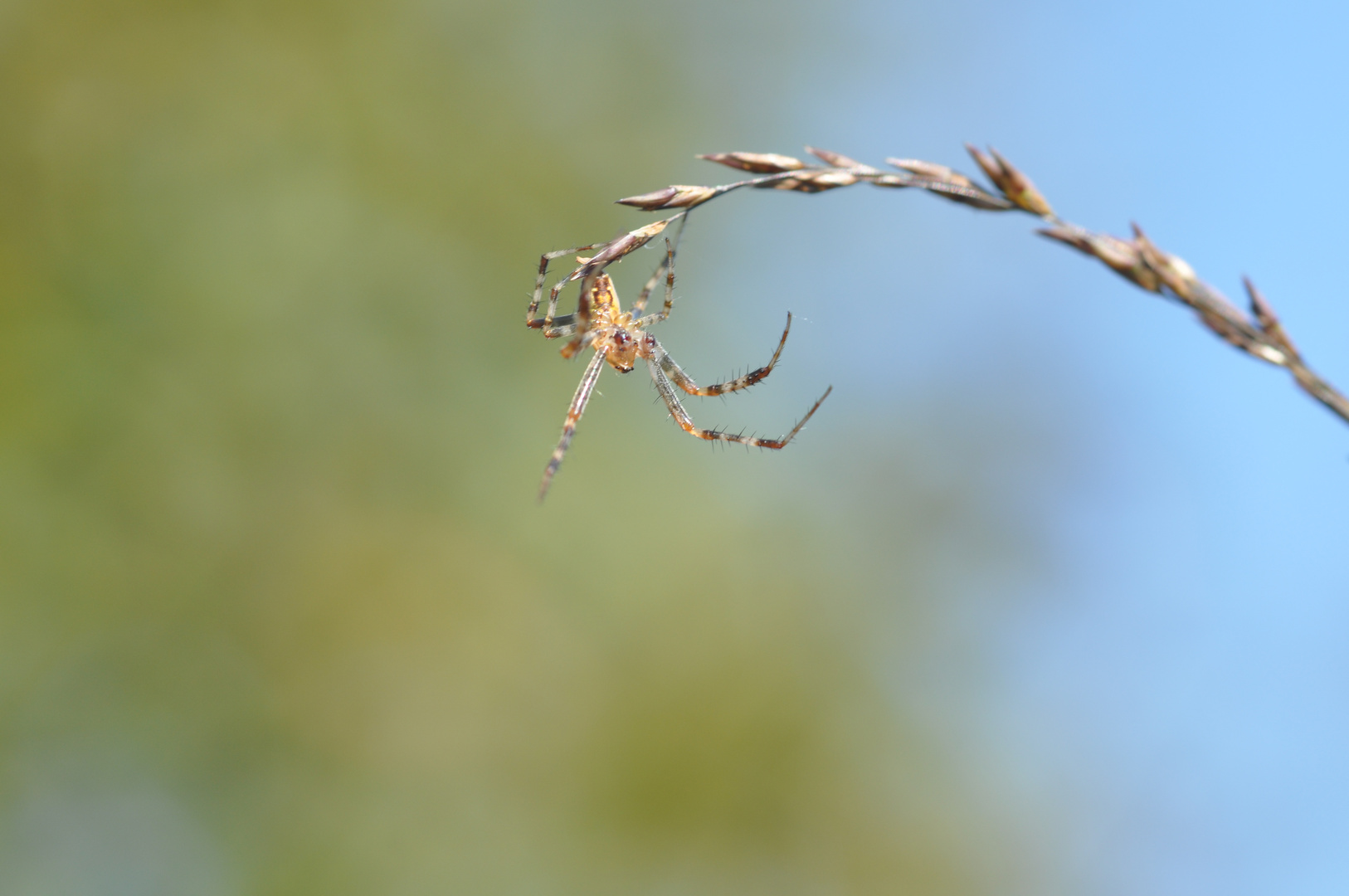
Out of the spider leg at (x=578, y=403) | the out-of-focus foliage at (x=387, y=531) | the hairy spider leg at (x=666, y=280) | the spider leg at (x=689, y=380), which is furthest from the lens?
the out-of-focus foliage at (x=387, y=531)

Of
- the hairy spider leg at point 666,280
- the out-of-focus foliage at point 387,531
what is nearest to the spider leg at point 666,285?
the hairy spider leg at point 666,280

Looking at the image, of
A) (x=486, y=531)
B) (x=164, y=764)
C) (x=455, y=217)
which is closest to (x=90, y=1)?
(x=455, y=217)

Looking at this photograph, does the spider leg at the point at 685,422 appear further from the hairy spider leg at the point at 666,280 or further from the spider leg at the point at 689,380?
the hairy spider leg at the point at 666,280

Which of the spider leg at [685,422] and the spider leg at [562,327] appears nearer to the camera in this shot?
the spider leg at [562,327]

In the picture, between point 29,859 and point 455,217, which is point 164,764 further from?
point 455,217

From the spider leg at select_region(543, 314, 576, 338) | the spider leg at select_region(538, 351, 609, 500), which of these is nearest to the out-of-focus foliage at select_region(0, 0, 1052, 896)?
the spider leg at select_region(538, 351, 609, 500)

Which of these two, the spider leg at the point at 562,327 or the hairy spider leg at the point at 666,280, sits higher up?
the hairy spider leg at the point at 666,280
